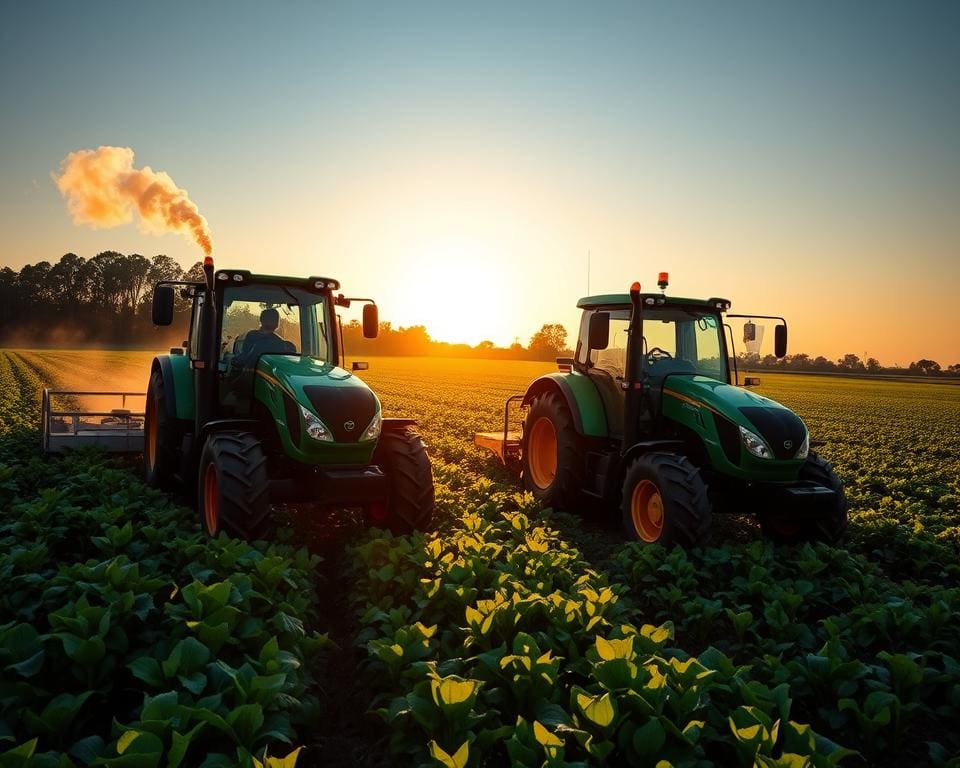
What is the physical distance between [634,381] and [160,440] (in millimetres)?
5230

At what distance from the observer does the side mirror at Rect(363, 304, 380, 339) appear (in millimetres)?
7793

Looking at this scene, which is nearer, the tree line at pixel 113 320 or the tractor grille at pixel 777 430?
the tractor grille at pixel 777 430

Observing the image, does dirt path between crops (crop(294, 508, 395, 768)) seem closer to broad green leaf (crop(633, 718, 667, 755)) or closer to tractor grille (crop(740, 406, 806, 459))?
broad green leaf (crop(633, 718, 667, 755))

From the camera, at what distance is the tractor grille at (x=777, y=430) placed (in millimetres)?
6633

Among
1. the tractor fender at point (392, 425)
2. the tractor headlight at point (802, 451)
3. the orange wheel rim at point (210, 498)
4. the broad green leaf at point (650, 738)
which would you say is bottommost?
the broad green leaf at point (650, 738)

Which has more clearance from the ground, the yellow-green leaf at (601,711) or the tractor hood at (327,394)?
the tractor hood at (327,394)

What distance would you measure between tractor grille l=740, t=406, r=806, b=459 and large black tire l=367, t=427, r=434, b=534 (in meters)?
3.02

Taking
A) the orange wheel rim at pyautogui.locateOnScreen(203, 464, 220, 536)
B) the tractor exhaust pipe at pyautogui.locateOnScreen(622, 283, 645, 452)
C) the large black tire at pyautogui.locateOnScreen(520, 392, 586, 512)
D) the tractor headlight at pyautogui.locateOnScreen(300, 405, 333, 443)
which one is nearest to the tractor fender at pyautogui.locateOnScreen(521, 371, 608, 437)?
the large black tire at pyautogui.locateOnScreen(520, 392, 586, 512)

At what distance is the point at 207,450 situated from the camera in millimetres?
6527

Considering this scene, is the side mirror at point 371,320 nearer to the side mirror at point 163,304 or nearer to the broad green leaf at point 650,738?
the side mirror at point 163,304

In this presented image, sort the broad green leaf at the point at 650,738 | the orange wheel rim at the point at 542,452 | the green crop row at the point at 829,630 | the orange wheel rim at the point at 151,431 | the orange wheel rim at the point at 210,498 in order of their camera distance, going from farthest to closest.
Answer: the orange wheel rim at the point at 542,452 → the orange wheel rim at the point at 151,431 → the orange wheel rim at the point at 210,498 → the green crop row at the point at 829,630 → the broad green leaf at the point at 650,738

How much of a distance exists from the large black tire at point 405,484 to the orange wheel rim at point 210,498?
149cm

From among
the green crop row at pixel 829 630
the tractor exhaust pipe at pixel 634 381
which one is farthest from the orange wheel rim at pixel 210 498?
the tractor exhaust pipe at pixel 634 381

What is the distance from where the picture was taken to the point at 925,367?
8288cm
